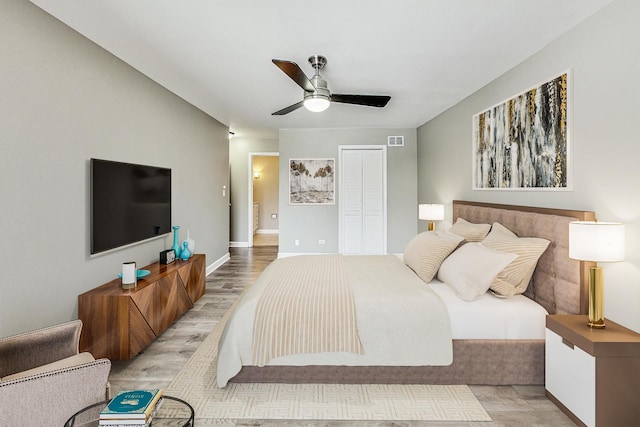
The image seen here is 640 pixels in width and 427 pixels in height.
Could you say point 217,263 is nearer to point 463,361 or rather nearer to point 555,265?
point 463,361

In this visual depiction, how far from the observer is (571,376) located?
1923mm

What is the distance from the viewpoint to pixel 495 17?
227 cm

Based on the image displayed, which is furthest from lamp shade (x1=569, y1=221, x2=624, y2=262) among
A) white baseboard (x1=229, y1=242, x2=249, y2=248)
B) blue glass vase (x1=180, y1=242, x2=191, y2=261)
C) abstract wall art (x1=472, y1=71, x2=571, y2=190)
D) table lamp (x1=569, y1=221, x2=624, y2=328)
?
white baseboard (x1=229, y1=242, x2=249, y2=248)

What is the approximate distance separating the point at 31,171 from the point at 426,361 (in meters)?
2.83

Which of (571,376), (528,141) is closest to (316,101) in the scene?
(528,141)

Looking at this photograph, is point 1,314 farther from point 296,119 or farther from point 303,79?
point 296,119

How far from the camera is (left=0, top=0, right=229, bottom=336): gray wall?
204 cm

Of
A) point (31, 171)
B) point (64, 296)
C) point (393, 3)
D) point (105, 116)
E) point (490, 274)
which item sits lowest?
point (64, 296)

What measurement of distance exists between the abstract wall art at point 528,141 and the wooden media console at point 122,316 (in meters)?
3.32

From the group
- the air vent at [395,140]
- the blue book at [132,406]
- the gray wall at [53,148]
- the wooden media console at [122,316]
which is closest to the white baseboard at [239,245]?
the air vent at [395,140]

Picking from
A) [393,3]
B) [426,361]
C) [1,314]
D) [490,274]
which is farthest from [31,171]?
[490,274]

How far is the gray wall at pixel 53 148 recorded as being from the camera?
204 centimetres

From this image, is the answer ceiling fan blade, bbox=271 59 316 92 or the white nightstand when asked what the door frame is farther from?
the white nightstand

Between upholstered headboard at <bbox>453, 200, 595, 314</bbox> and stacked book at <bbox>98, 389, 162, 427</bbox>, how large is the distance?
2.51 metres
